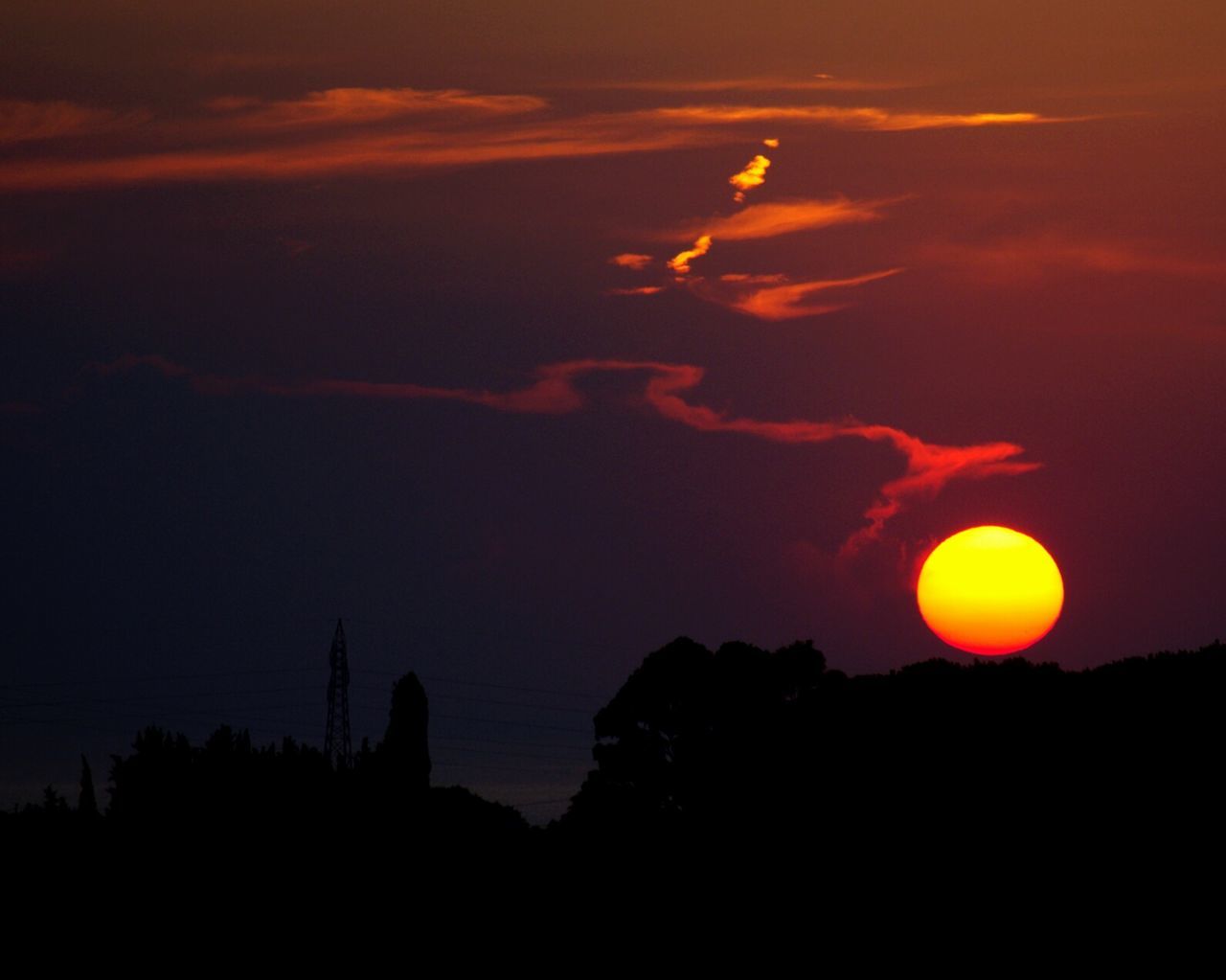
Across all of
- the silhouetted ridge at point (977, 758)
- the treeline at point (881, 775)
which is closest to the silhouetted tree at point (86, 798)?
the treeline at point (881, 775)

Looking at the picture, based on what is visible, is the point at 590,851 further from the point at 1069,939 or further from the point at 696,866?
the point at 1069,939

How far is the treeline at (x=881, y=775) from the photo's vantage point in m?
43.5

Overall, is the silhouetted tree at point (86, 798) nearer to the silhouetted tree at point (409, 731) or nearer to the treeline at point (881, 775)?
the treeline at point (881, 775)

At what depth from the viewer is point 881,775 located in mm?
48250

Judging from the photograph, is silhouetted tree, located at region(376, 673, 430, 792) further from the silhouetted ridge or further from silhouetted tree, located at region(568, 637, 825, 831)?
the silhouetted ridge

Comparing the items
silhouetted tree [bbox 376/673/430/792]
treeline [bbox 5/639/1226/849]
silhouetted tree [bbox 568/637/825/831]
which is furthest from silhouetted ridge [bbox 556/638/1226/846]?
silhouetted tree [bbox 376/673/430/792]

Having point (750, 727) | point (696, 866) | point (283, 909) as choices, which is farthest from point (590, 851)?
point (750, 727)

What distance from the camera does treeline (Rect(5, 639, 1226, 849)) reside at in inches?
1713

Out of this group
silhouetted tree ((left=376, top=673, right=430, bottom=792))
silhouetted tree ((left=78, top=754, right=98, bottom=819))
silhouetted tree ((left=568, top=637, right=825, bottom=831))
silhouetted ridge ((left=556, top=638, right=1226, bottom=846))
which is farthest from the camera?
silhouetted tree ((left=376, top=673, right=430, bottom=792))

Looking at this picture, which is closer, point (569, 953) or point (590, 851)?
point (569, 953)

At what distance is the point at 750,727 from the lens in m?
66.4

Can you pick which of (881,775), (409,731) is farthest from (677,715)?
(881,775)

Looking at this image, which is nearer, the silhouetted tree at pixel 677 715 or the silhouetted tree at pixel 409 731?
the silhouetted tree at pixel 677 715

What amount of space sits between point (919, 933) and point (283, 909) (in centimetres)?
1643
